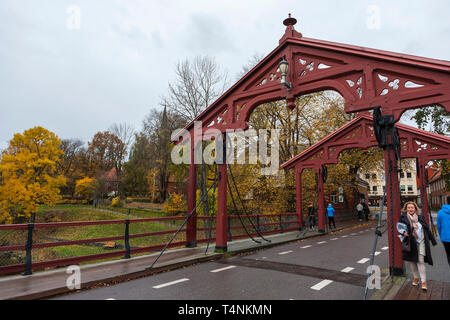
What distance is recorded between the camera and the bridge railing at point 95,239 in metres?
6.14

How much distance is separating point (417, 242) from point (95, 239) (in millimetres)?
6476

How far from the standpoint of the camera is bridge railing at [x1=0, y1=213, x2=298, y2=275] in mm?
6144

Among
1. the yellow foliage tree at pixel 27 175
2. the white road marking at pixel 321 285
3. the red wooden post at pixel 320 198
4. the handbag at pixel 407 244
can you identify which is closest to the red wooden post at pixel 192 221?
the white road marking at pixel 321 285

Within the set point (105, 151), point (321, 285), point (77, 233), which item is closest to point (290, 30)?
point (321, 285)

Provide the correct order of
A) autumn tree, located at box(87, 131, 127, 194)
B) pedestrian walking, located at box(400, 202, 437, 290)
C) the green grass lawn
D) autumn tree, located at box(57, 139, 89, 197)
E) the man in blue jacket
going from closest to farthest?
pedestrian walking, located at box(400, 202, 437, 290), the man in blue jacket, the green grass lawn, autumn tree, located at box(57, 139, 89, 197), autumn tree, located at box(87, 131, 127, 194)

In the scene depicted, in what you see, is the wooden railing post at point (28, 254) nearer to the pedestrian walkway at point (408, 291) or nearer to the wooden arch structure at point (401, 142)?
the pedestrian walkway at point (408, 291)

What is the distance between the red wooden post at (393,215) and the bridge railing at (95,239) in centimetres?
487

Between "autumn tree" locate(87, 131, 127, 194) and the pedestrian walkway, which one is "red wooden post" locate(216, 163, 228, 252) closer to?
the pedestrian walkway

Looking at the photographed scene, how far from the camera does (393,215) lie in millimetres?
6297

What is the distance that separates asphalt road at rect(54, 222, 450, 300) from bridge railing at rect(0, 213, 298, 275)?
1425mm

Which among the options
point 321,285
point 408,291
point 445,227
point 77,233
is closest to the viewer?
point 408,291

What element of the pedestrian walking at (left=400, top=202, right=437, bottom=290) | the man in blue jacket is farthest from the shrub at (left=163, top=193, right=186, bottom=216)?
the man in blue jacket

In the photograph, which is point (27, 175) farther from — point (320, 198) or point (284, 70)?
point (284, 70)

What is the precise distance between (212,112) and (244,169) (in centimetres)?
1278
